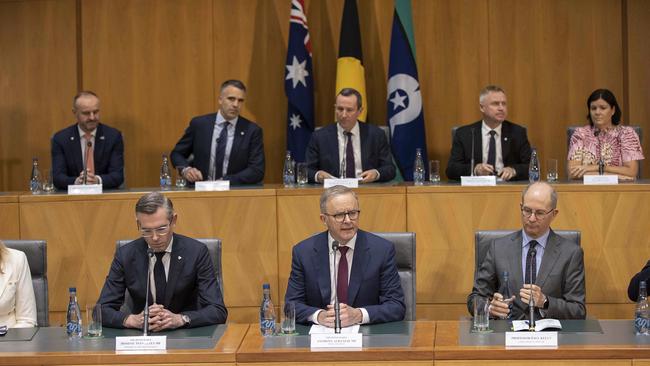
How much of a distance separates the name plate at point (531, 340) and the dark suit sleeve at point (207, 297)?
1438mm

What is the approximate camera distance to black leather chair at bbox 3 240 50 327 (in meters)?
5.80

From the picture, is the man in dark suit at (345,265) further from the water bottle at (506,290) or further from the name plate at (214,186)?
the name plate at (214,186)

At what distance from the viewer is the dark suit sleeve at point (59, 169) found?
7.80 metres

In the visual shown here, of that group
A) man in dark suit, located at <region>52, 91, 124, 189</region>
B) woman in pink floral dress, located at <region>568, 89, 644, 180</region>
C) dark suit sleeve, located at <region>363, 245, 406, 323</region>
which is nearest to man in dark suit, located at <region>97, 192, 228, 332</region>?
dark suit sleeve, located at <region>363, 245, 406, 323</region>

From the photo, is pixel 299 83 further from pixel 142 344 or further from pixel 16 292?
pixel 142 344

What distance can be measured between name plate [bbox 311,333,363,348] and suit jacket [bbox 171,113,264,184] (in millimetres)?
3429

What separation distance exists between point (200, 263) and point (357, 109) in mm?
2600

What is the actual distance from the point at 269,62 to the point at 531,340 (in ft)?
18.7

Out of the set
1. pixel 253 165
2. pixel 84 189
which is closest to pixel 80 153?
pixel 84 189

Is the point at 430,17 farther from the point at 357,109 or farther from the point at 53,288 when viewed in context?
the point at 53,288

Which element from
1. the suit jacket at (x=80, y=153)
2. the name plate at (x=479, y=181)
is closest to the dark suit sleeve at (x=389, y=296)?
the name plate at (x=479, y=181)

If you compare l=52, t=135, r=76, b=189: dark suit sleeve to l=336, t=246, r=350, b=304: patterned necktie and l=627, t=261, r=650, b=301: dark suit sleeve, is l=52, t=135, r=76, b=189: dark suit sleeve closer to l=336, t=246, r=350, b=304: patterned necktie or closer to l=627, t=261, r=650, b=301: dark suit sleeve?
l=336, t=246, r=350, b=304: patterned necktie

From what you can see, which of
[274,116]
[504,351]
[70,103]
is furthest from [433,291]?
[70,103]

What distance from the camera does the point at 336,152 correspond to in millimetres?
7836
